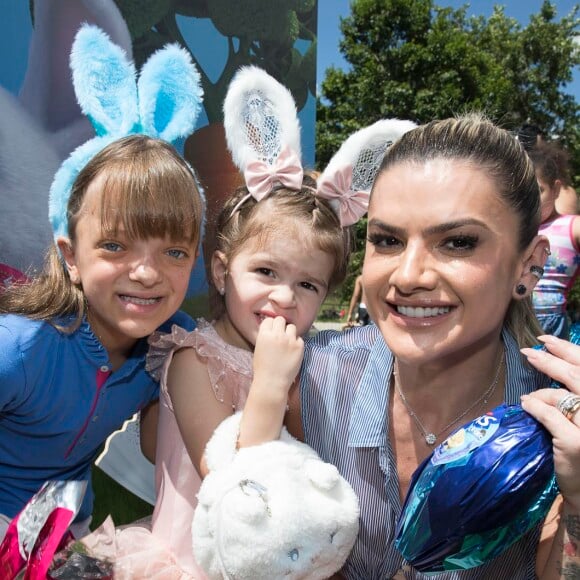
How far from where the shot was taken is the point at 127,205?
1855 millimetres

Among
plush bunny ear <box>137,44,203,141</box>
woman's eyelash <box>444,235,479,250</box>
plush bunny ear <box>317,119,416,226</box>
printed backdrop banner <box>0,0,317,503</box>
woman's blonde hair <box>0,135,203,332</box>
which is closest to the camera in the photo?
woman's eyelash <box>444,235,479,250</box>

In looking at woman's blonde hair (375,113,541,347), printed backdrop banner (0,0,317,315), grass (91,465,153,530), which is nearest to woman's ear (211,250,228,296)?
printed backdrop banner (0,0,317,315)

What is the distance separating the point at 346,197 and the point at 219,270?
19.9 inches

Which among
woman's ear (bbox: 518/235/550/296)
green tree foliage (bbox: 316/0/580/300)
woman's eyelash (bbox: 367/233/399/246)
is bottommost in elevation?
woman's ear (bbox: 518/235/550/296)

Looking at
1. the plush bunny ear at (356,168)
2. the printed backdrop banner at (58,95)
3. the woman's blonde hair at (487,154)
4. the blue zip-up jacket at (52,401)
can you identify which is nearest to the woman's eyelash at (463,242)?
the woman's blonde hair at (487,154)

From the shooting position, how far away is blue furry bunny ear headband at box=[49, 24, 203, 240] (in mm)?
2107

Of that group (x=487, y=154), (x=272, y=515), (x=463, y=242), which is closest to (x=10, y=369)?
(x=272, y=515)

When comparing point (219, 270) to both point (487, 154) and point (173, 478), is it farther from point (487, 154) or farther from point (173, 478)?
point (487, 154)

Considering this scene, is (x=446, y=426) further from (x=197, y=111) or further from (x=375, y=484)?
(x=197, y=111)

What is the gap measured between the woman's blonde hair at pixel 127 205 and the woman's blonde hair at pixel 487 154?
2.29 ft

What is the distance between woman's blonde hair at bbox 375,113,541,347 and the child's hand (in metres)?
0.51

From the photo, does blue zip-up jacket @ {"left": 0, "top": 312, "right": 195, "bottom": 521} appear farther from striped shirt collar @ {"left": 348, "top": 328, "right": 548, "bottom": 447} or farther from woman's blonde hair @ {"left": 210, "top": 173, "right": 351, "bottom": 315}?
striped shirt collar @ {"left": 348, "top": 328, "right": 548, "bottom": 447}

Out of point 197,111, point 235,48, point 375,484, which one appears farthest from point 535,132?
point 375,484

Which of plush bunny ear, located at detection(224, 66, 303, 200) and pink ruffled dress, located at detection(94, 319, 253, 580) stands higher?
plush bunny ear, located at detection(224, 66, 303, 200)
